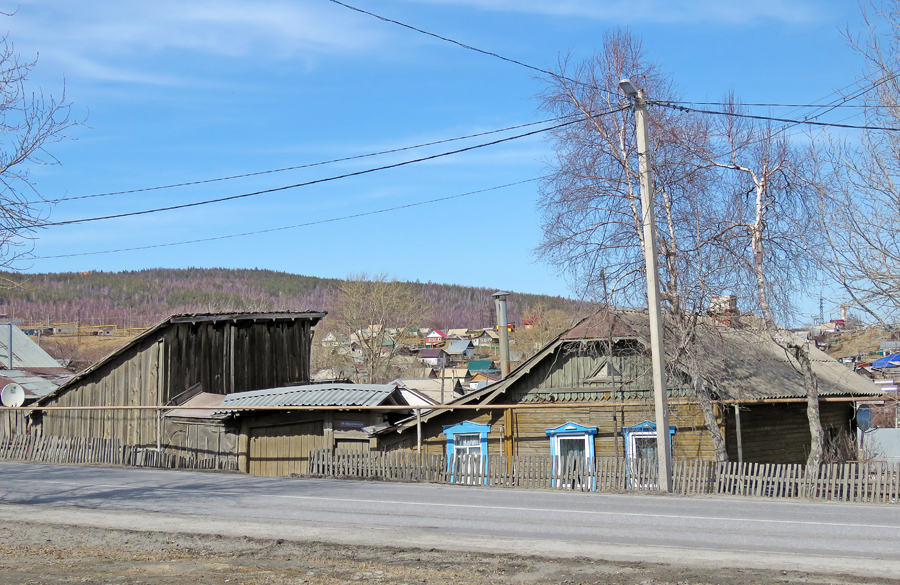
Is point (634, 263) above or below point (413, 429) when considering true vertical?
above

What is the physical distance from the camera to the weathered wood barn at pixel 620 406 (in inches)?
887

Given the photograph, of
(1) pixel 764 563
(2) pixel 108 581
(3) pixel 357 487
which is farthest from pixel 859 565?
(3) pixel 357 487

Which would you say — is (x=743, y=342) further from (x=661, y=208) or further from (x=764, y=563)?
(x=764, y=563)

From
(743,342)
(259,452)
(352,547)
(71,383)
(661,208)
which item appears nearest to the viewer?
(352,547)

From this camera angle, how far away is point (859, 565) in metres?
8.96

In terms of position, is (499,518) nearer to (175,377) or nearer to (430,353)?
(175,377)

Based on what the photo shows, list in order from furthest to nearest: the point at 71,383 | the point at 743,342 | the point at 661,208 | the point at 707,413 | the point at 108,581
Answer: the point at 71,383, the point at 743,342, the point at 707,413, the point at 661,208, the point at 108,581

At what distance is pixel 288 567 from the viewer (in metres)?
9.05

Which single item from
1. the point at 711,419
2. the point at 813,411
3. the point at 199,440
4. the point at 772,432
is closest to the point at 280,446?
the point at 199,440

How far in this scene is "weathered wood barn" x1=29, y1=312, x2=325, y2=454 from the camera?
1137 inches

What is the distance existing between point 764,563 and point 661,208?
1196cm

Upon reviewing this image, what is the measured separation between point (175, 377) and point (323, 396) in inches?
282

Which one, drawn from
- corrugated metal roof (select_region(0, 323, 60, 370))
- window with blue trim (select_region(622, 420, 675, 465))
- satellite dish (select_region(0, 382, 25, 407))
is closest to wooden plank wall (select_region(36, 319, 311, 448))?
satellite dish (select_region(0, 382, 25, 407))

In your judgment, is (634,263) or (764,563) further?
(634,263)
